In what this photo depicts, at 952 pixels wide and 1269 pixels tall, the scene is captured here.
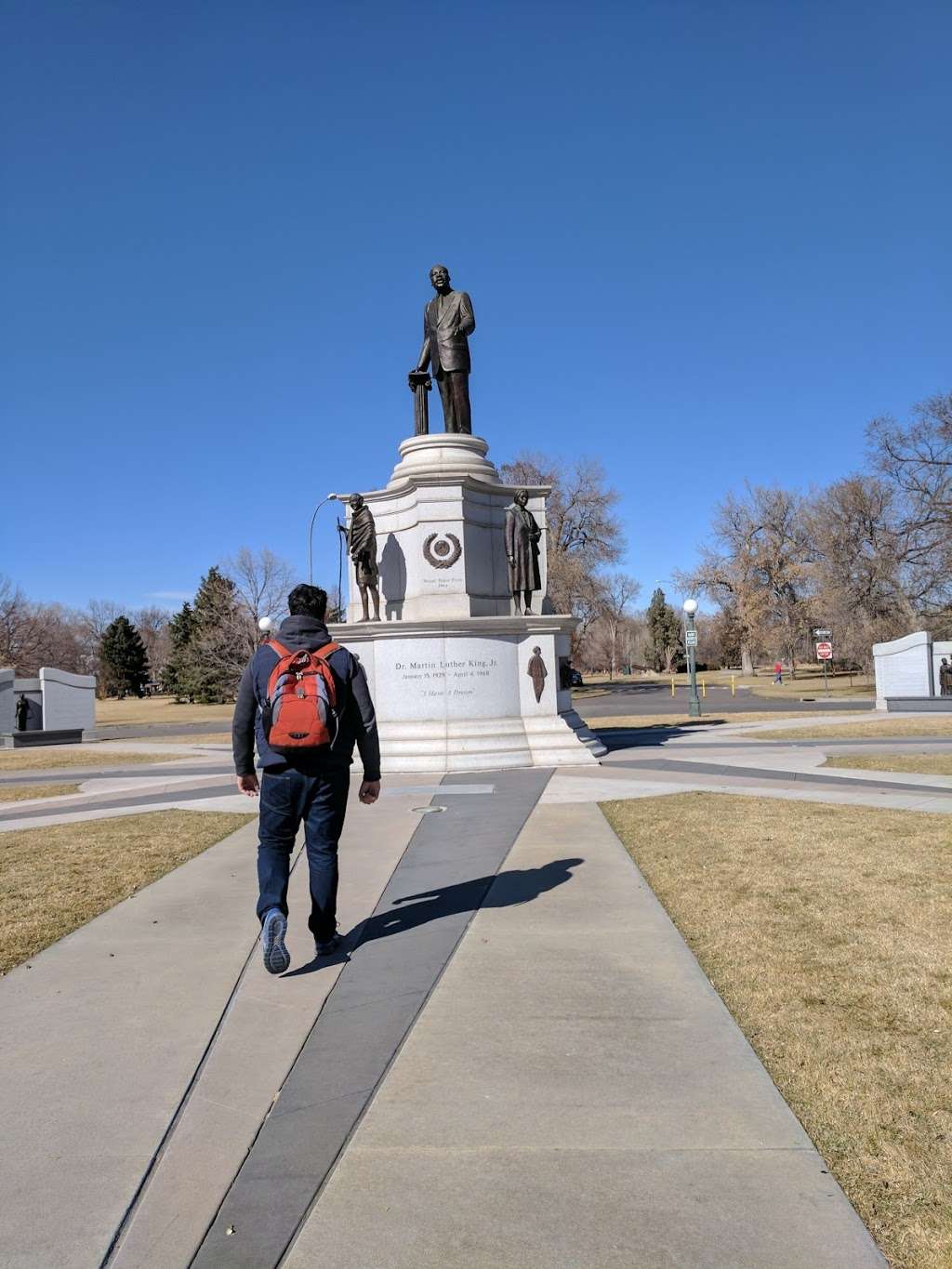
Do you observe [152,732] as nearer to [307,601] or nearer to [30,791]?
[30,791]

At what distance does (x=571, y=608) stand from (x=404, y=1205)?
146 feet

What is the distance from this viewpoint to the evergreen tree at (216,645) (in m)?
53.4

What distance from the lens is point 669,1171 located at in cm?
250

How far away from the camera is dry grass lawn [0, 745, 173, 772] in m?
18.5

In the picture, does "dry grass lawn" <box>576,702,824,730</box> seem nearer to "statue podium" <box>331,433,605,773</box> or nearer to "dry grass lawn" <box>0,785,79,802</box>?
"statue podium" <box>331,433,605,773</box>

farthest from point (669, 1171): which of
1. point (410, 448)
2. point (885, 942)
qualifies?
point (410, 448)

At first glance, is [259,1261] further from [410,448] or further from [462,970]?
[410,448]

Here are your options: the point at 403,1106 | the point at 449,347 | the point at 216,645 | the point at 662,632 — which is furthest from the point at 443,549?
the point at 662,632

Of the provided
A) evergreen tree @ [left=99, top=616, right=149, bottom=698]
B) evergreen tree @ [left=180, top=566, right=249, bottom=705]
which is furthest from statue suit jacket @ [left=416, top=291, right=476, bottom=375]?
evergreen tree @ [left=99, top=616, right=149, bottom=698]

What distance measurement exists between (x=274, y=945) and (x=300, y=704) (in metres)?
1.14

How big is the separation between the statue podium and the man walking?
26.4ft

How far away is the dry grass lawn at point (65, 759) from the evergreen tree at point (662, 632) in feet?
251

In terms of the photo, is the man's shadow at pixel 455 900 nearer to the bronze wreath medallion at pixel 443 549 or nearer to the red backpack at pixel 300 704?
the red backpack at pixel 300 704

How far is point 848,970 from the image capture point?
13.5 ft
